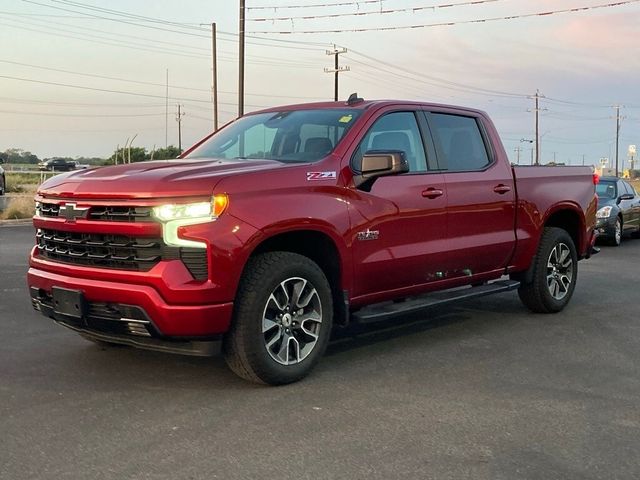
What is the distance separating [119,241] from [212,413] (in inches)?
48.0

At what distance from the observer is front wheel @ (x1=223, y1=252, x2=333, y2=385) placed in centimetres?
461

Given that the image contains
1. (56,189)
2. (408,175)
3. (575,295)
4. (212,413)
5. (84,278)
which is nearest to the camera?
(212,413)

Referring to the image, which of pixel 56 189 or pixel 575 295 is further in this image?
pixel 575 295

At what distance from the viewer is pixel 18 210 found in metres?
22.0

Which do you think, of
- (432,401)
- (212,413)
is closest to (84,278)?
(212,413)

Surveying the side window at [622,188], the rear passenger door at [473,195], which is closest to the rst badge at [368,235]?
the rear passenger door at [473,195]

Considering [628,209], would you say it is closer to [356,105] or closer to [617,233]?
[617,233]

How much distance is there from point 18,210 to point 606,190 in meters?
16.6

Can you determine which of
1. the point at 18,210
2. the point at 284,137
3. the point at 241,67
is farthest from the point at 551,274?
the point at 241,67

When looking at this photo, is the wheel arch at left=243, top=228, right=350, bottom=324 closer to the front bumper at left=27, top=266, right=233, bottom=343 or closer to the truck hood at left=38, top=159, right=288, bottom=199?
the truck hood at left=38, top=159, right=288, bottom=199

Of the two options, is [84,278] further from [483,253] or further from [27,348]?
[483,253]

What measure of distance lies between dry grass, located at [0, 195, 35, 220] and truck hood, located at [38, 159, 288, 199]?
58.9 feet

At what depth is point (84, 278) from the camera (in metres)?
4.65

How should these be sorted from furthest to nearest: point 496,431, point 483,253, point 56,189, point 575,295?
point 575,295, point 483,253, point 56,189, point 496,431
